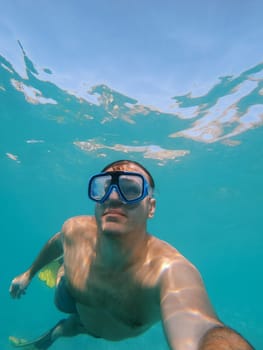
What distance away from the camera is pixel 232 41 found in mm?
13398

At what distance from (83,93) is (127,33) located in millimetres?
4924

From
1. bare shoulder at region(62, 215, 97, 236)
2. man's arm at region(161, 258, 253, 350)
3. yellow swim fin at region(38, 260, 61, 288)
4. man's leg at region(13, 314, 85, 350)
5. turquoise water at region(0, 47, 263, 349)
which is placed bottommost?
man's leg at region(13, 314, 85, 350)

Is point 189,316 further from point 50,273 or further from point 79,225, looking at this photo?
point 50,273

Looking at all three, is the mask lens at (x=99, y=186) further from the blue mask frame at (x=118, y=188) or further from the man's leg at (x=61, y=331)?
the man's leg at (x=61, y=331)

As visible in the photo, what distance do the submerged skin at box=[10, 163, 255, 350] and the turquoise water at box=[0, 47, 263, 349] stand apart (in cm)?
1365

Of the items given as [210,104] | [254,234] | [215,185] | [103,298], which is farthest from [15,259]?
[103,298]

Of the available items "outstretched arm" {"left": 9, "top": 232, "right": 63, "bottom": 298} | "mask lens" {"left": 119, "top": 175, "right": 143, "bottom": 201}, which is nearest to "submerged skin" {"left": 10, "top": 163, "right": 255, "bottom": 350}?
"mask lens" {"left": 119, "top": 175, "right": 143, "bottom": 201}

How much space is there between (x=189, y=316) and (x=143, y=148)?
20823mm

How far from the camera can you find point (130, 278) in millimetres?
3434

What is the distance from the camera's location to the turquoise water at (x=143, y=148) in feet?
56.4

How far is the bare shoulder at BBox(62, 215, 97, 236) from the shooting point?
4.38m

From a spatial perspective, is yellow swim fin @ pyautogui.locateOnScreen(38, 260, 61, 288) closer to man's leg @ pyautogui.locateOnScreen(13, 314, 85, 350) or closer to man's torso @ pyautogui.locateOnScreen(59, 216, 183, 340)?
man's leg @ pyautogui.locateOnScreen(13, 314, 85, 350)

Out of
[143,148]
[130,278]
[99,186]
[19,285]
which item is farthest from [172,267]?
[143,148]

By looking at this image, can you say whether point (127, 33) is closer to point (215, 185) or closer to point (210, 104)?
point (210, 104)
